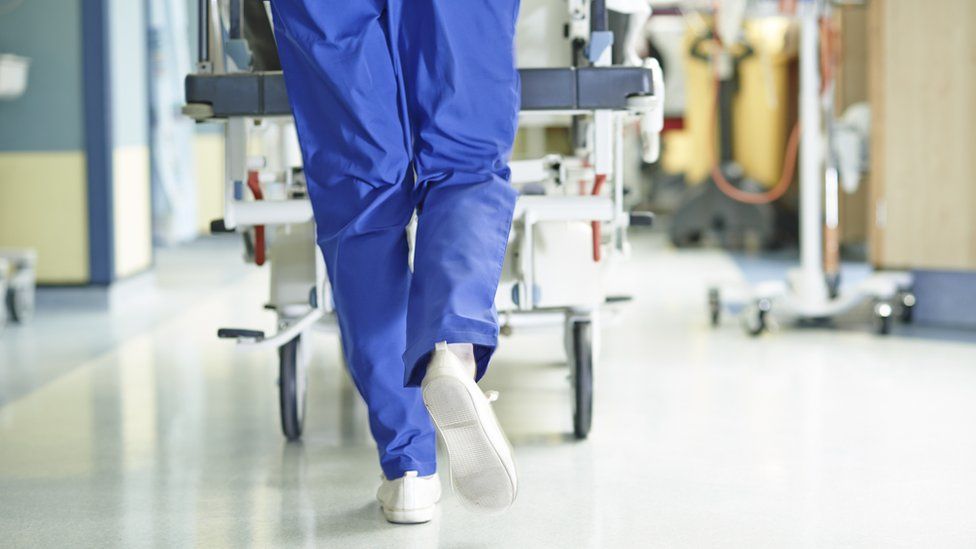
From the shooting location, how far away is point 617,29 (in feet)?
8.32

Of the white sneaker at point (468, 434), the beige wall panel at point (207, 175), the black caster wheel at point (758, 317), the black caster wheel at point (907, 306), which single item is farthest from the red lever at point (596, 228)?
the beige wall panel at point (207, 175)

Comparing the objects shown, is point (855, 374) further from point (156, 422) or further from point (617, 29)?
point (156, 422)

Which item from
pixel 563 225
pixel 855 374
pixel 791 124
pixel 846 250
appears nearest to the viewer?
pixel 563 225

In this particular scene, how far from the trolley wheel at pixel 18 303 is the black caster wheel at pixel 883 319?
2.92 metres

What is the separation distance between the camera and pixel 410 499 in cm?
192

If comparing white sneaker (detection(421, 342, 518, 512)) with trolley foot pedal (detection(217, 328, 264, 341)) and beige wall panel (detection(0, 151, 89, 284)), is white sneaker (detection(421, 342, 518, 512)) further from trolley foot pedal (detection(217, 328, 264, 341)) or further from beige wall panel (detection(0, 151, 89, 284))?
beige wall panel (detection(0, 151, 89, 284))

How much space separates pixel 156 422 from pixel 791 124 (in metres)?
5.22

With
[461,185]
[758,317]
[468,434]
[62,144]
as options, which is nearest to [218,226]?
[461,185]

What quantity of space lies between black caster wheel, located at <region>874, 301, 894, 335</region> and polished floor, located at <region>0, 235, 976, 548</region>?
0.06m

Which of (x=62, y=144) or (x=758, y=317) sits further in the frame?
(x=62, y=144)

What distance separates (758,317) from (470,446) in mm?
2508

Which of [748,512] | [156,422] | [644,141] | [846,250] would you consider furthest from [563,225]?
[846,250]

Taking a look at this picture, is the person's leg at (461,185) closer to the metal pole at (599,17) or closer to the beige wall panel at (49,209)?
the metal pole at (599,17)

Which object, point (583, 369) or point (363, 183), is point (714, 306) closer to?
point (583, 369)
